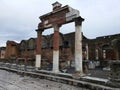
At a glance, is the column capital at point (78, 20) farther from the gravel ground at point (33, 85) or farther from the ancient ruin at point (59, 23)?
the gravel ground at point (33, 85)

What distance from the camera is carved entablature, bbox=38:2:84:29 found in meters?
11.6

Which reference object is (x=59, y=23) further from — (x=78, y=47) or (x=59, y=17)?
(x=78, y=47)

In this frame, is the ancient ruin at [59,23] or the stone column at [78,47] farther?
the ancient ruin at [59,23]

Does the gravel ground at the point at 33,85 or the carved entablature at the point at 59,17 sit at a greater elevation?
the carved entablature at the point at 59,17

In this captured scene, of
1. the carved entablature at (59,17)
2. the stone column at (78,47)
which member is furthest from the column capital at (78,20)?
the carved entablature at (59,17)

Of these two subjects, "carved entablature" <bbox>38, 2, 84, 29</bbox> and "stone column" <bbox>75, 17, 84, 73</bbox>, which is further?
"carved entablature" <bbox>38, 2, 84, 29</bbox>

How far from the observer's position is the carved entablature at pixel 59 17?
11592 millimetres

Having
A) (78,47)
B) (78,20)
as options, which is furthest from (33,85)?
(78,20)

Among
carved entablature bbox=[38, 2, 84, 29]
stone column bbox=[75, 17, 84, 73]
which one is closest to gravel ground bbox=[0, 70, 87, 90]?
stone column bbox=[75, 17, 84, 73]

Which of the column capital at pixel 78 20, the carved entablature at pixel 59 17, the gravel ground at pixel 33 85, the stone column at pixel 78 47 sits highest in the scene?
the carved entablature at pixel 59 17

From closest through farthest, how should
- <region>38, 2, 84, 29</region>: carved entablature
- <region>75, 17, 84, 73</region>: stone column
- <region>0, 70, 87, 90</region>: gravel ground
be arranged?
<region>0, 70, 87, 90</region>: gravel ground < <region>75, 17, 84, 73</region>: stone column < <region>38, 2, 84, 29</region>: carved entablature

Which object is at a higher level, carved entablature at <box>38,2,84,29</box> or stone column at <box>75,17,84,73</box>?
carved entablature at <box>38,2,84,29</box>

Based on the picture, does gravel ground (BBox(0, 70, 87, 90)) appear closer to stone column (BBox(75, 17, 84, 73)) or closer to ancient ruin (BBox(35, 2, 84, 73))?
stone column (BBox(75, 17, 84, 73))

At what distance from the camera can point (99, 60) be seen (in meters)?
24.9
